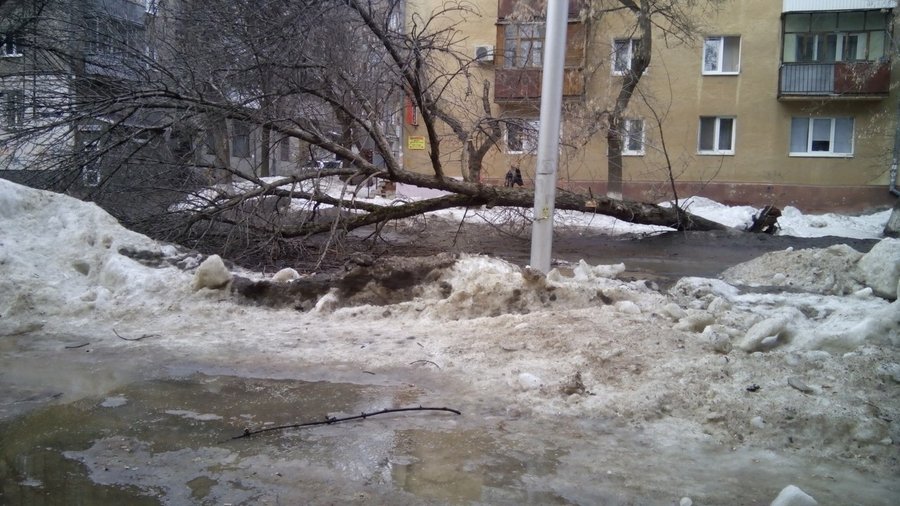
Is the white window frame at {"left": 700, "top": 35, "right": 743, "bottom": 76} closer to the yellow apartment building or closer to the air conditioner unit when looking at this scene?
the yellow apartment building

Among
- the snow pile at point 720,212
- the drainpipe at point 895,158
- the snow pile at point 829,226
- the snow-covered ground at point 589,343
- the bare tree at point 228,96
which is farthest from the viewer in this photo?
the drainpipe at point 895,158

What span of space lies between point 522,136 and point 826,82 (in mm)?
15491

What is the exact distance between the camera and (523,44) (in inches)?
783

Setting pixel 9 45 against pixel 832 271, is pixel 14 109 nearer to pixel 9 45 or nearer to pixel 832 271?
pixel 9 45

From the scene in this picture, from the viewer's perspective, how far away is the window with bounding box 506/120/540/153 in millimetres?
11352

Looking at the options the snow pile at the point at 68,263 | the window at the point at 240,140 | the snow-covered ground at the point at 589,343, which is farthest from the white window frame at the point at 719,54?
the snow pile at the point at 68,263

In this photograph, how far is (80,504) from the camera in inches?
114

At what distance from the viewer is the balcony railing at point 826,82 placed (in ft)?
71.2

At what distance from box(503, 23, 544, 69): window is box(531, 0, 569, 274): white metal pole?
10276mm

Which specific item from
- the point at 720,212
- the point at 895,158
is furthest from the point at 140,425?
the point at 895,158

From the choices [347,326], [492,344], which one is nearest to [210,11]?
[347,326]

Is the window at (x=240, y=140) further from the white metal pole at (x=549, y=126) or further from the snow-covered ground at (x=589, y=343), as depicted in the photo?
the white metal pole at (x=549, y=126)

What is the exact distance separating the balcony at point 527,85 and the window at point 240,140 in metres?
8.99

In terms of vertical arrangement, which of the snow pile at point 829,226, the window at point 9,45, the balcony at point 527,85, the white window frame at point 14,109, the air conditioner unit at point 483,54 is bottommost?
the snow pile at point 829,226
